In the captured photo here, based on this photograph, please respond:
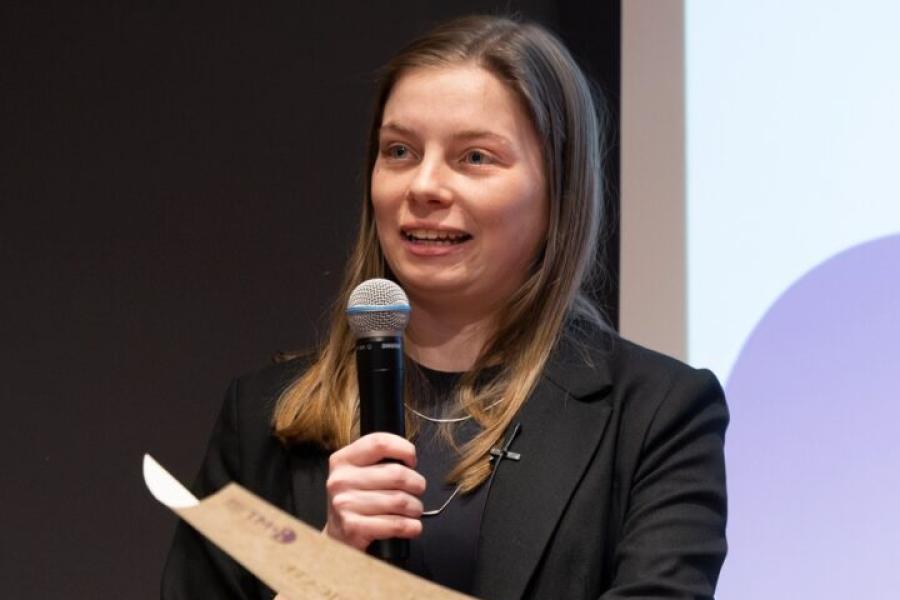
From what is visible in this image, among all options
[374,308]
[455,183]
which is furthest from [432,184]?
[374,308]

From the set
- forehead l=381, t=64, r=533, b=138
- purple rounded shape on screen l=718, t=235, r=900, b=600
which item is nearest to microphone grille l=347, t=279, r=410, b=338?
forehead l=381, t=64, r=533, b=138

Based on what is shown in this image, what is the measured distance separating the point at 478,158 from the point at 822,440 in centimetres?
107

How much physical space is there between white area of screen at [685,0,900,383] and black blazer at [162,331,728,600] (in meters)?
0.78

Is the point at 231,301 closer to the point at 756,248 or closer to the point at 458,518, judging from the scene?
the point at 756,248

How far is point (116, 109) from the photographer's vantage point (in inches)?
133

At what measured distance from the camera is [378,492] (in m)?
1.53

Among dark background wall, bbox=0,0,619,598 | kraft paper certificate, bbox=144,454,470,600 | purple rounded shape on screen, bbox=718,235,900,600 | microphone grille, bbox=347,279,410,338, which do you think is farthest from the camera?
dark background wall, bbox=0,0,619,598

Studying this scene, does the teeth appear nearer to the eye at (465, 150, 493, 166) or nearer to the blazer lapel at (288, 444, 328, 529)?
the eye at (465, 150, 493, 166)

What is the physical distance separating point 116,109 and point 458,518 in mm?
1834

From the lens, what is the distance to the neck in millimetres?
2141

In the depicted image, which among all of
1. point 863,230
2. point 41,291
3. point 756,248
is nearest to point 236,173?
point 41,291

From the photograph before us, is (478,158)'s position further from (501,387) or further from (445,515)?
(445,515)

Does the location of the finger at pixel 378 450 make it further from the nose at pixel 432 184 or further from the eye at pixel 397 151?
the eye at pixel 397 151

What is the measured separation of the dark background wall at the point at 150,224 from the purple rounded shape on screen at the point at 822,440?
772 millimetres
